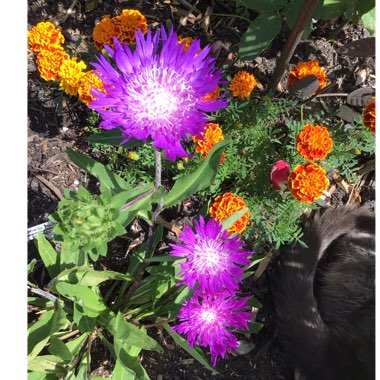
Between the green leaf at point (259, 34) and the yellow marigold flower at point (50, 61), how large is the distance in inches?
28.3

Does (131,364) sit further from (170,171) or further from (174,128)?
(170,171)

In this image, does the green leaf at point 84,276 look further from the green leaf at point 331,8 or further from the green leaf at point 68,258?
the green leaf at point 331,8

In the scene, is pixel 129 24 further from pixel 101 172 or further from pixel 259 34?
pixel 101 172

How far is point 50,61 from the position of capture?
187 centimetres

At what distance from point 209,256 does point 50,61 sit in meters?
0.97

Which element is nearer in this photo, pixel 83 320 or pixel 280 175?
pixel 83 320

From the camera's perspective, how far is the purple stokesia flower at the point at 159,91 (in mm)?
1293

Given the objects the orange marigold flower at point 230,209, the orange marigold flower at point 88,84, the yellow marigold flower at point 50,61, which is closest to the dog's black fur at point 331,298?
the orange marigold flower at point 230,209

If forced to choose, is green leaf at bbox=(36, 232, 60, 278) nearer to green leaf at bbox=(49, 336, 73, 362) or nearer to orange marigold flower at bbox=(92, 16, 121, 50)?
green leaf at bbox=(49, 336, 73, 362)

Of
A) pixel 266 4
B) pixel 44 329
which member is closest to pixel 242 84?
pixel 266 4

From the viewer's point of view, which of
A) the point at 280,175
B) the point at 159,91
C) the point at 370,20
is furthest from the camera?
the point at 280,175

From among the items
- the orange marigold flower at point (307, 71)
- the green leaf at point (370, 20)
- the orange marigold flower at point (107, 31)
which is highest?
the green leaf at point (370, 20)

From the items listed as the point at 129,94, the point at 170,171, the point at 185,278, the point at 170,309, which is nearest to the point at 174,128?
the point at 129,94

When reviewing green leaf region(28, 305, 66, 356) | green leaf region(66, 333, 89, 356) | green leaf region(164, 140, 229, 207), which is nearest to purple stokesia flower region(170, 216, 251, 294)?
green leaf region(164, 140, 229, 207)
